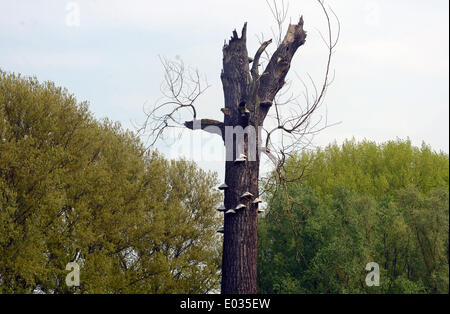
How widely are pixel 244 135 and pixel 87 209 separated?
16.5 metres

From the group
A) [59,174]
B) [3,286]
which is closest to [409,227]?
[59,174]

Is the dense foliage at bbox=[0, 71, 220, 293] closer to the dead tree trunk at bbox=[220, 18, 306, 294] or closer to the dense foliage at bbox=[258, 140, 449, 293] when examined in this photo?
the dense foliage at bbox=[258, 140, 449, 293]

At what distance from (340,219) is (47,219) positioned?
15460mm

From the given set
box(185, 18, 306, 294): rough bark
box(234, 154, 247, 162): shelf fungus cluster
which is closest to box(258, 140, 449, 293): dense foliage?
box(185, 18, 306, 294): rough bark

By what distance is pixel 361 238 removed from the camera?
28438 mm

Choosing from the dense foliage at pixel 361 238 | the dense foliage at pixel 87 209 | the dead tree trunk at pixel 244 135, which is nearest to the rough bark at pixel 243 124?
the dead tree trunk at pixel 244 135

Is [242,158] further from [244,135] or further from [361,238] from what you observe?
[361,238]

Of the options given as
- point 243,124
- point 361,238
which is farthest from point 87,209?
point 243,124

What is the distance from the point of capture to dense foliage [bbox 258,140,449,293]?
26312mm

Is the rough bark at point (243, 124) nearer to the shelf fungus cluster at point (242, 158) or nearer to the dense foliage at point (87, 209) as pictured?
the shelf fungus cluster at point (242, 158)

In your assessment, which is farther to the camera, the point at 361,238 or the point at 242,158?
the point at 361,238

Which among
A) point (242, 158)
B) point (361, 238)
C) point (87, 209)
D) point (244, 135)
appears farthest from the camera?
point (361, 238)

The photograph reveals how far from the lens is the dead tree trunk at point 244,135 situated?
9.88 metres

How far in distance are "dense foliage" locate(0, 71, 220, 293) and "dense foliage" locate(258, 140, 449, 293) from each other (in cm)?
385
